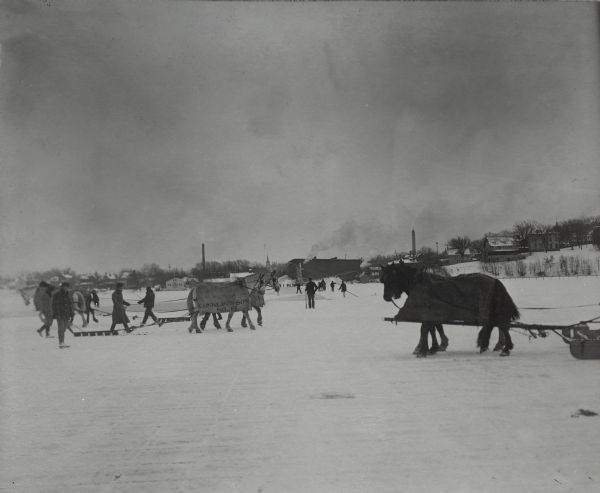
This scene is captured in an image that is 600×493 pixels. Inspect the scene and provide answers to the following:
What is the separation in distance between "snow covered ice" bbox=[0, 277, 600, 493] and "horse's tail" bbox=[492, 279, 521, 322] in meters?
0.75

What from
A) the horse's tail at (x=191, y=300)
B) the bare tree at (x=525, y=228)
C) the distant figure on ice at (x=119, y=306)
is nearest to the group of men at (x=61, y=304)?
the distant figure on ice at (x=119, y=306)

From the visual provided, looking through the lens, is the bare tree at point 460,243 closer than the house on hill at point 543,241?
No

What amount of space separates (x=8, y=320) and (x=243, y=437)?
4.18 meters

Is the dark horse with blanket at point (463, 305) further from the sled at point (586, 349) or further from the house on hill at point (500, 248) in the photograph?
the house on hill at point (500, 248)

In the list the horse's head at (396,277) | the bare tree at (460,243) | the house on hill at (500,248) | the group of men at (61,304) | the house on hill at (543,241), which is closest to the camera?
the house on hill at (543,241)

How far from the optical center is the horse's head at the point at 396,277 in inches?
368

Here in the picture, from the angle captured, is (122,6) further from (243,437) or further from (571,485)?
(571,485)

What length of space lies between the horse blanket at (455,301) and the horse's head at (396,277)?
1.29 feet

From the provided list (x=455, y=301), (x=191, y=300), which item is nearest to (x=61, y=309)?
(x=191, y=300)

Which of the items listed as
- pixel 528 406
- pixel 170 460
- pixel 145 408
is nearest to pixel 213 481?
pixel 170 460

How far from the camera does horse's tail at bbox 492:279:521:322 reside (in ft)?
29.0

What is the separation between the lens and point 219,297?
50.1 feet

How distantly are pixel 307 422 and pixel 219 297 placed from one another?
10491 millimetres

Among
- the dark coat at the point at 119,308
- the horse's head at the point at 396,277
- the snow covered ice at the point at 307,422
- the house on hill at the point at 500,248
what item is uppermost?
the house on hill at the point at 500,248
